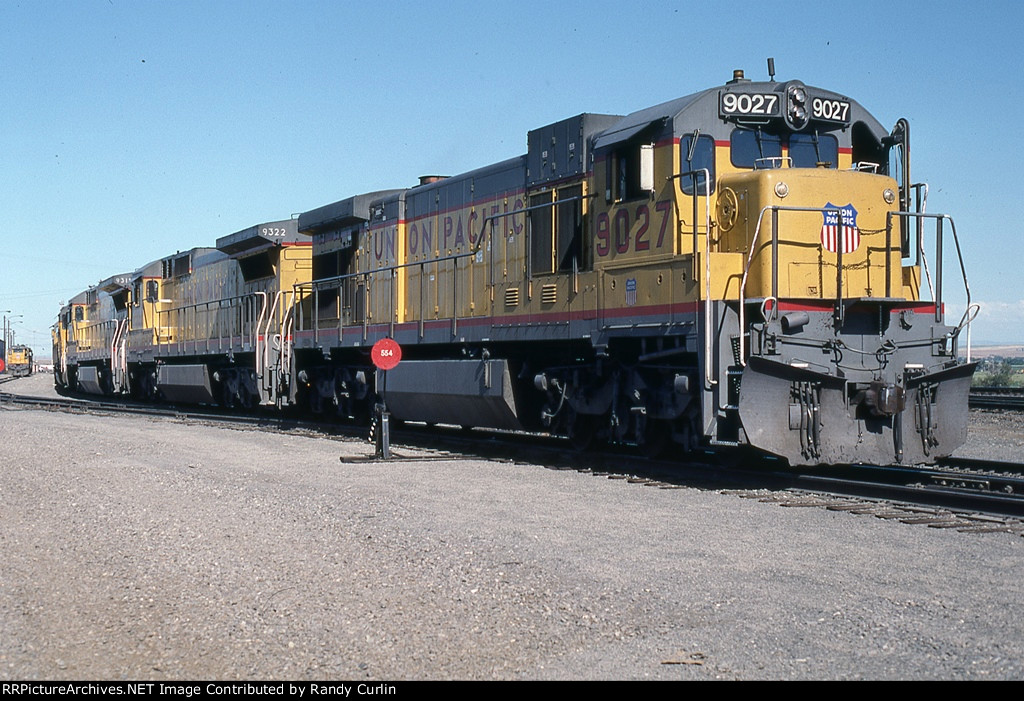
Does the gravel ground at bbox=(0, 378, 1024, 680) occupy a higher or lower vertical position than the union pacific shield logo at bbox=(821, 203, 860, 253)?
lower

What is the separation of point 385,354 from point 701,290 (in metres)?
5.61

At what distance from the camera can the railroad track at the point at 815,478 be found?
8.10 metres

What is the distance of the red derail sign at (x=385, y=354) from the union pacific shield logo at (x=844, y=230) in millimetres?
Result: 6093

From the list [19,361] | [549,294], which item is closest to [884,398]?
[549,294]

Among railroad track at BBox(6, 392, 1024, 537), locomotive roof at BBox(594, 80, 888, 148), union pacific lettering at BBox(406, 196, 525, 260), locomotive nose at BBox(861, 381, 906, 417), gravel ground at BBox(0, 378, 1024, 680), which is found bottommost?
gravel ground at BBox(0, 378, 1024, 680)

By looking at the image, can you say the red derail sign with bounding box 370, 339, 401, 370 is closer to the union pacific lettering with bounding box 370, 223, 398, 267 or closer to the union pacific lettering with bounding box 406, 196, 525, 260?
the union pacific lettering with bounding box 406, 196, 525, 260

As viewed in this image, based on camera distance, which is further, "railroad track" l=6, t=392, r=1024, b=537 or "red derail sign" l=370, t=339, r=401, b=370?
"red derail sign" l=370, t=339, r=401, b=370

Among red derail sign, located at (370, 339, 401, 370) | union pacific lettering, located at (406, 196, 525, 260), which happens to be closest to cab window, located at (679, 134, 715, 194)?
union pacific lettering, located at (406, 196, 525, 260)

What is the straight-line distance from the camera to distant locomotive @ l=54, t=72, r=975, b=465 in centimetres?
968

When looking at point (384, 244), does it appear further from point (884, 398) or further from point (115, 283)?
point (115, 283)

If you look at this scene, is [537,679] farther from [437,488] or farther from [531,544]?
[437,488]

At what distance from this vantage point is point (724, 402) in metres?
9.58

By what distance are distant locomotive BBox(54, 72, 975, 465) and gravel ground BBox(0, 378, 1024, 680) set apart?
1.37 meters

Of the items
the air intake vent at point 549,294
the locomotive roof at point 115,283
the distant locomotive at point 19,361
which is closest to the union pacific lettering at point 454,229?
the air intake vent at point 549,294
